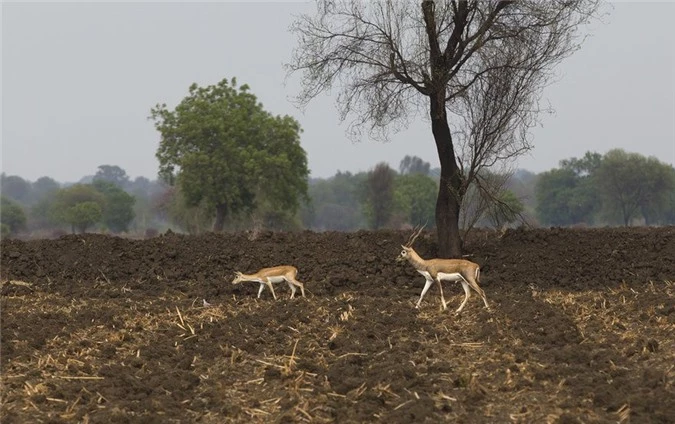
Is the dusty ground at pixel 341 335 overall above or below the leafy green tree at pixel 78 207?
below

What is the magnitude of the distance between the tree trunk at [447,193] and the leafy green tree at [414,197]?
72635 millimetres

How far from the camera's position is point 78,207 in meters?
88.2

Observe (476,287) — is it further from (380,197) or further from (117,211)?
(117,211)

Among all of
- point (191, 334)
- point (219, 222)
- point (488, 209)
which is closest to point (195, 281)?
point (191, 334)

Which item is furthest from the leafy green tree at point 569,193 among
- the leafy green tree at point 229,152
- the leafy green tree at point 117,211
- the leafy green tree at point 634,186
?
the leafy green tree at point 229,152

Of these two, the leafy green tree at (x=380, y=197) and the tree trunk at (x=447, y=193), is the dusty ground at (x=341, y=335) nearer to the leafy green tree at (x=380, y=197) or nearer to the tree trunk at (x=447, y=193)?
the tree trunk at (x=447, y=193)

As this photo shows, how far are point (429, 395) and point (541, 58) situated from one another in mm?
10137

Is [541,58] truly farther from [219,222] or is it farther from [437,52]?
[219,222]

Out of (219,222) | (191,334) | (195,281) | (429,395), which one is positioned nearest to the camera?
Result: (429,395)

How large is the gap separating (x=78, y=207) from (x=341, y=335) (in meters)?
81.5

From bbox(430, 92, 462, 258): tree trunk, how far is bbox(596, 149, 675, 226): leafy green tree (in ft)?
252

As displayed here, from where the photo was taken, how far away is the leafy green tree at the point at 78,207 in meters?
87.8

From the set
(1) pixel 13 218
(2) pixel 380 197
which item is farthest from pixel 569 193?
(1) pixel 13 218

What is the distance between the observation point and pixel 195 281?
1698cm
